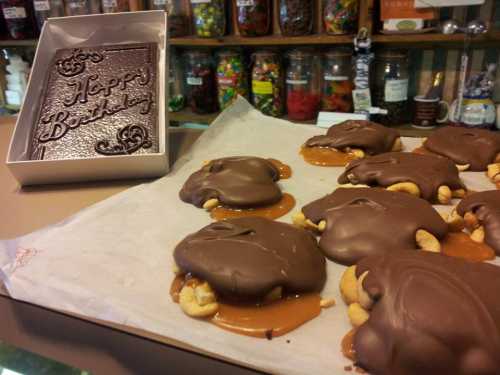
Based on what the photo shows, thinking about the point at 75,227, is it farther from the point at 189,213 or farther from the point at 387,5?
the point at 387,5

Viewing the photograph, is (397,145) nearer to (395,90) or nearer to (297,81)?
(395,90)

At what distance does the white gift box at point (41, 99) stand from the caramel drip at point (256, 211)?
0.25 meters

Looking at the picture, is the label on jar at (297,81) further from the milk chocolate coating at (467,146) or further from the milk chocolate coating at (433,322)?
the milk chocolate coating at (433,322)

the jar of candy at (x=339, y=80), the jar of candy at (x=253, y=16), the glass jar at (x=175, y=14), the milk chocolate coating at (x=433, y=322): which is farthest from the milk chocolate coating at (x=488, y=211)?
the glass jar at (x=175, y=14)

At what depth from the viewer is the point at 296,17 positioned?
1867 mm

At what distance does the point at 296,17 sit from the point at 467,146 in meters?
0.94

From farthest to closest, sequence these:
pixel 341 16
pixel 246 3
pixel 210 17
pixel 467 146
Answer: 1. pixel 210 17
2. pixel 246 3
3. pixel 341 16
4. pixel 467 146

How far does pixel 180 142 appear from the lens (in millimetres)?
1563

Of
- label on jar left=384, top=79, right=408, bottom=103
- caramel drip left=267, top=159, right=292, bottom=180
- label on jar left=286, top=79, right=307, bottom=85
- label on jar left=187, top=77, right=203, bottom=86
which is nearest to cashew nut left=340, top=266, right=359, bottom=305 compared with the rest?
caramel drip left=267, top=159, right=292, bottom=180

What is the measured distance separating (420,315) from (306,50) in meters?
1.60

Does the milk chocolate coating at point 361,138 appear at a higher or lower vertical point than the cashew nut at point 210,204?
higher

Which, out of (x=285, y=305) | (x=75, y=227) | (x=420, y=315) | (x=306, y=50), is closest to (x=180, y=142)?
(x=75, y=227)

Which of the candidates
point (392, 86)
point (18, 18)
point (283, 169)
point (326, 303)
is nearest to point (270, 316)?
point (326, 303)

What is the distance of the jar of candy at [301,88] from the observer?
1979 mm
